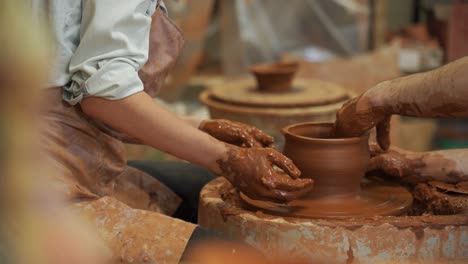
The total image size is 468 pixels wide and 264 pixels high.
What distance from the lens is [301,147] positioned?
2.15m

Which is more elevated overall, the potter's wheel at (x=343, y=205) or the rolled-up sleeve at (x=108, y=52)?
the rolled-up sleeve at (x=108, y=52)

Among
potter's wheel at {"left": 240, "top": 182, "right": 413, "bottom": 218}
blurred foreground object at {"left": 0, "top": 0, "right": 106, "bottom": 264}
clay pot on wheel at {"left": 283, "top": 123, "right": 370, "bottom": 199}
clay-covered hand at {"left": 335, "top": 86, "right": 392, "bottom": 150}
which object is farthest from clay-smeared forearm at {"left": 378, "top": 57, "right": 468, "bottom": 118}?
blurred foreground object at {"left": 0, "top": 0, "right": 106, "bottom": 264}

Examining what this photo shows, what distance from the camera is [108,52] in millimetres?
1915

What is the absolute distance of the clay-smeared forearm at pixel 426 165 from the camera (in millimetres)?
2273

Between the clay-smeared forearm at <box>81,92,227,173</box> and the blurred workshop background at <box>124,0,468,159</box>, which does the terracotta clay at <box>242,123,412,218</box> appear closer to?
the clay-smeared forearm at <box>81,92,227,173</box>

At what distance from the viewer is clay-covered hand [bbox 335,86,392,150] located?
82.2 inches

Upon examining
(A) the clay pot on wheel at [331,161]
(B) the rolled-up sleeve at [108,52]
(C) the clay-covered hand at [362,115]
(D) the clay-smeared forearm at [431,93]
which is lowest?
(A) the clay pot on wheel at [331,161]

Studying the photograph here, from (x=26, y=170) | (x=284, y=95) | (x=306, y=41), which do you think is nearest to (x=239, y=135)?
(x=26, y=170)

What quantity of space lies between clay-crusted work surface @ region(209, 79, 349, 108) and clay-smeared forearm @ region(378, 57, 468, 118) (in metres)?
1.57

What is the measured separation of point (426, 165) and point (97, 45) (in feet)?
3.81

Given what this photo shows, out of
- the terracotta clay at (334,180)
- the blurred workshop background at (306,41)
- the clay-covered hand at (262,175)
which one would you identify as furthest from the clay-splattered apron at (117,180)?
the blurred workshop background at (306,41)

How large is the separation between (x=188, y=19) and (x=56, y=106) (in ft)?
11.0

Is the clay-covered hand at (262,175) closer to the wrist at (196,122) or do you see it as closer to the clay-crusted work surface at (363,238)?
the clay-crusted work surface at (363,238)

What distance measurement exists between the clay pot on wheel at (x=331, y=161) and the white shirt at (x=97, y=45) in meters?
0.56
